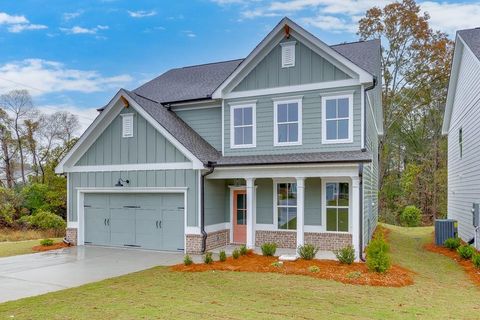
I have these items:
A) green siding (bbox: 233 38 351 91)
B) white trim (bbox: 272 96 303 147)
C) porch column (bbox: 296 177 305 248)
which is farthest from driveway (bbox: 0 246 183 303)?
green siding (bbox: 233 38 351 91)

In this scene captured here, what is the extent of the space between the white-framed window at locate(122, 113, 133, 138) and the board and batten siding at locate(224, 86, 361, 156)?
3.59m

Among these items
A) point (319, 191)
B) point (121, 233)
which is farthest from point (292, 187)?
point (121, 233)

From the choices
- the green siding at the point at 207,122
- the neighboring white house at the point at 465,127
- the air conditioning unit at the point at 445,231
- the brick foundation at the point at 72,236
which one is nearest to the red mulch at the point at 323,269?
the green siding at the point at 207,122

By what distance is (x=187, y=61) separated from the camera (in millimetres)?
28406

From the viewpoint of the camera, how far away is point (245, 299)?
24.7ft

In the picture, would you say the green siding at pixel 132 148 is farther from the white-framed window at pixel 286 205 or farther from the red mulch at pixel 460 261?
the red mulch at pixel 460 261

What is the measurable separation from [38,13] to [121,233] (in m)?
15.8

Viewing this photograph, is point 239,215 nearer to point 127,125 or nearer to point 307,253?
point 307,253

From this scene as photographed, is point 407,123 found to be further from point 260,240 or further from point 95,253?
point 95,253

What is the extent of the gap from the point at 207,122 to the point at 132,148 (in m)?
3.16

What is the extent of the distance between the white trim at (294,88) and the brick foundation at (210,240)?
5.19m

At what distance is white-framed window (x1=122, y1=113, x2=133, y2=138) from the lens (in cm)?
1421

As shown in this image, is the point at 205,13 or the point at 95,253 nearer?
the point at 95,253

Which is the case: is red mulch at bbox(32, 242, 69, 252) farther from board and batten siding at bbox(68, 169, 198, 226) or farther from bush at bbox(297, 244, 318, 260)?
bush at bbox(297, 244, 318, 260)
